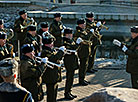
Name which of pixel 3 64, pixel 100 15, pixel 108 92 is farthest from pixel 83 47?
pixel 100 15

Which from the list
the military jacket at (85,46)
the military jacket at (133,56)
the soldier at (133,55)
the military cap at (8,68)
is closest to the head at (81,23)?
the military jacket at (85,46)

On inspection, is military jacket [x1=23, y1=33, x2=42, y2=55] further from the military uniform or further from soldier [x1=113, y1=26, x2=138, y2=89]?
soldier [x1=113, y1=26, x2=138, y2=89]

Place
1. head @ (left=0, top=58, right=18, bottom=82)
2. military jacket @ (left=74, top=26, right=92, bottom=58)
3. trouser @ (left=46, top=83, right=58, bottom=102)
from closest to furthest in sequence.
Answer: head @ (left=0, top=58, right=18, bottom=82) < trouser @ (left=46, top=83, right=58, bottom=102) < military jacket @ (left=74, top=26, right=92, bottom=58)

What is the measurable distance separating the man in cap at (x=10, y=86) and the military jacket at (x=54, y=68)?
7.93ft

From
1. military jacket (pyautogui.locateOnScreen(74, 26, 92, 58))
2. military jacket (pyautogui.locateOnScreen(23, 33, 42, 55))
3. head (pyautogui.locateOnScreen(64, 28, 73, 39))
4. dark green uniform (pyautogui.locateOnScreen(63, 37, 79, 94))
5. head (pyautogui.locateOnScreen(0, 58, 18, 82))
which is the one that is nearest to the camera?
head (pyautogui.locateOnScreen(0, 58, 18, 82))

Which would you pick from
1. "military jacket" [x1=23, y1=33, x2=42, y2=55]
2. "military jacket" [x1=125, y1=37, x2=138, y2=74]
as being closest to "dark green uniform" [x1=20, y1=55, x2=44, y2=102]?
"military jacket" [x1=23, y1=33, x2=42, y2=55]

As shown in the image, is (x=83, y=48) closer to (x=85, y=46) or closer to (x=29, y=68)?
(x=85, y=46)

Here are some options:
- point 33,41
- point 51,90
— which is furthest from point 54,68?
point 33,41

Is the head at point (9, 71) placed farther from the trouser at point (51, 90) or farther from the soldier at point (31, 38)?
the soldier at point (31, 38)

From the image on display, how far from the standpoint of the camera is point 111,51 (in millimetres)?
12781

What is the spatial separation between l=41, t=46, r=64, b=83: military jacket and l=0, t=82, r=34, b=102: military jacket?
2.45 m

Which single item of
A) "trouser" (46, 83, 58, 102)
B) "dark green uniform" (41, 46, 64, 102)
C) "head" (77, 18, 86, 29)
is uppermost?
"head" (77, 18, 86, 29)

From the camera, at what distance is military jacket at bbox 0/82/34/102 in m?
3.55

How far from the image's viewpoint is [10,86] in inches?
139
